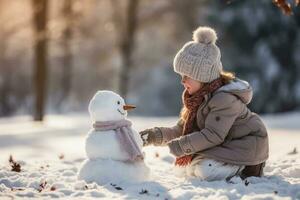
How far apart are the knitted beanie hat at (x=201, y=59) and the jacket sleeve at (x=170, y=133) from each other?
622mm

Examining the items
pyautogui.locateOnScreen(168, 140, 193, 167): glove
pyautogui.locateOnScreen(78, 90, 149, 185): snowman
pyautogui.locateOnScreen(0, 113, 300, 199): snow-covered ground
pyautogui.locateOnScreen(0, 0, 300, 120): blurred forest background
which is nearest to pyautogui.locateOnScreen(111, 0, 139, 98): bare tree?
pyautogui.locateOnScreen(0, 0, 300, 120): blurred forest background

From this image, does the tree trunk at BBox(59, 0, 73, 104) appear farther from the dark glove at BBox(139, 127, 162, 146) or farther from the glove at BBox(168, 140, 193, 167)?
the glove at BBox(168, 140, 193, 167)

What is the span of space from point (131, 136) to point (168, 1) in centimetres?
2658

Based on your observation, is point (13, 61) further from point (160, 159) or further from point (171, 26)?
point (160, 159)

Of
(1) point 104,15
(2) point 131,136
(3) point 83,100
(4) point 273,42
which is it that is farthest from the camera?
(3) point 83,100

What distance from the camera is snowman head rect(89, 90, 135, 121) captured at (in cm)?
549

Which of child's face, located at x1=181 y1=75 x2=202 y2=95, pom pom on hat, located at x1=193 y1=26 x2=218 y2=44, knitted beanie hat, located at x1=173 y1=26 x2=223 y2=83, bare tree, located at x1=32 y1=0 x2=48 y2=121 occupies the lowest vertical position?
child's face, located at x1=181 y1=75 x2=202 y2=95

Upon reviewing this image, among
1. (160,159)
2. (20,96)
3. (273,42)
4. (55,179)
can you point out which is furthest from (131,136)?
(20,96)

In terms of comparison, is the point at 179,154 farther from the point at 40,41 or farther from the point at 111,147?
the point at 40,41

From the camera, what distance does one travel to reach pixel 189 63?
18.6 feet

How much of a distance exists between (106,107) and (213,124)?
930 millimetres

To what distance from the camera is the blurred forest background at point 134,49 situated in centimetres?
2619

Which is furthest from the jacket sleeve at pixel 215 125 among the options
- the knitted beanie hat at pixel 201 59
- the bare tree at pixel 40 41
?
the bare tree at pixel 40 41

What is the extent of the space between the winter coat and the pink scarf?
42cm
